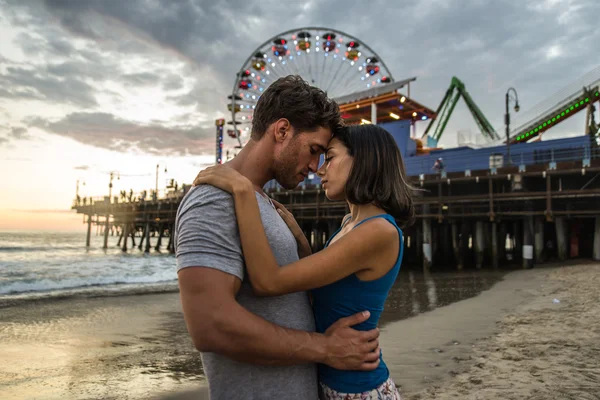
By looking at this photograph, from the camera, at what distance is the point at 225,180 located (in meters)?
1.46

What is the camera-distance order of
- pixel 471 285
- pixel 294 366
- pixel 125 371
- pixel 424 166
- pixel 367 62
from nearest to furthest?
pixel 294 366
pixel 125 371
pixel 471 285
pixel 424 166
pixel 367 62

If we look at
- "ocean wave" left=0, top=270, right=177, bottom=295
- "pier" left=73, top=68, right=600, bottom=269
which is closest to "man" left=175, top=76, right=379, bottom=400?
"pier" left=73, top=68, right=600, bottom=269

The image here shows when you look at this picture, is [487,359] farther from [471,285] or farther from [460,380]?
[471,285]

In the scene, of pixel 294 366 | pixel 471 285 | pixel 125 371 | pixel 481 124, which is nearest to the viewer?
pixel 294 366

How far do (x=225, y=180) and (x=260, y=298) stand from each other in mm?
431

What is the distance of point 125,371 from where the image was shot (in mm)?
5809

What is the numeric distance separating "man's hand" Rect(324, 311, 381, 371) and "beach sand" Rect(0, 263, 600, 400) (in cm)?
309

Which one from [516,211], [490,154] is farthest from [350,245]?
[490,154]

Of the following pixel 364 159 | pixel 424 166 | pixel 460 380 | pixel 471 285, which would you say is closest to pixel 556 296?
pixel 471 285

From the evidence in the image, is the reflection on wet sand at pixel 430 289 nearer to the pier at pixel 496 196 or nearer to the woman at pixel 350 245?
the pier at pixel 496 196

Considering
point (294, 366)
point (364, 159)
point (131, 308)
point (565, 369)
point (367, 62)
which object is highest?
point (367, 62)

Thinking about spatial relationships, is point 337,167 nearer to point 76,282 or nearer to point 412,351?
point 412,351

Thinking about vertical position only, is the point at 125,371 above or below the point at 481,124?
below

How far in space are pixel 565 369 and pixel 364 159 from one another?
453 centimetres
